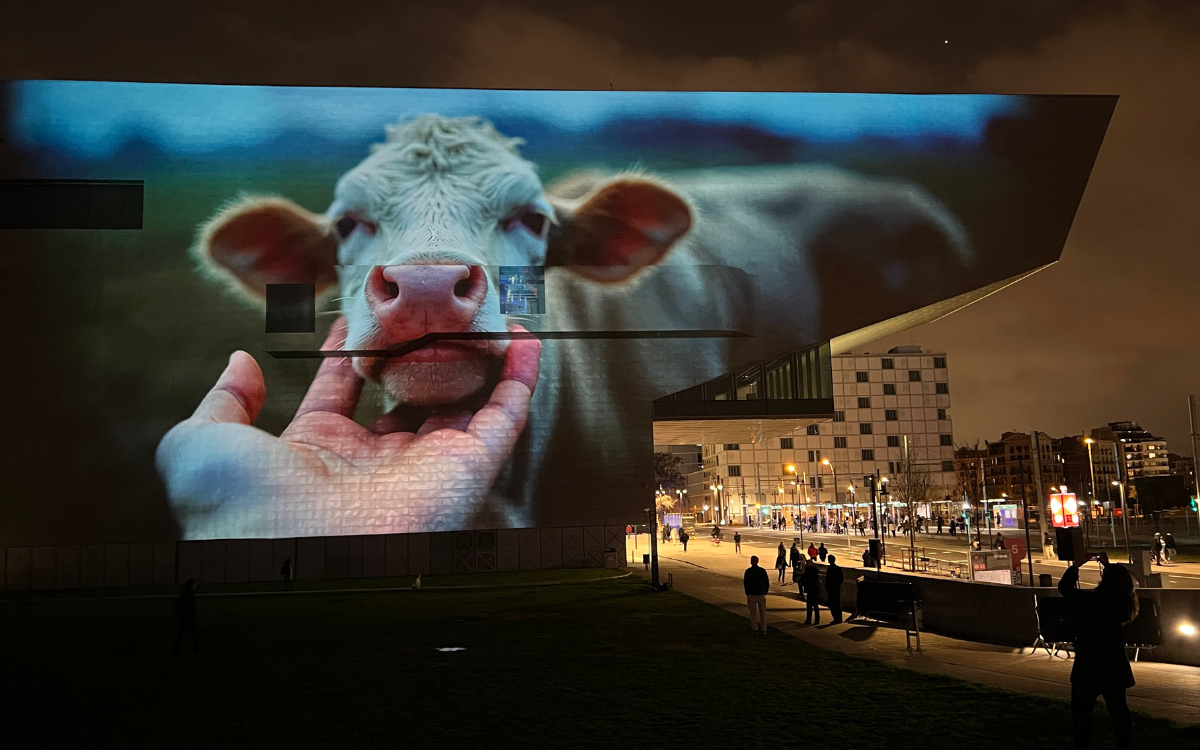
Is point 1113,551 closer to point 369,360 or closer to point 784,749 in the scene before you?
point 369,360

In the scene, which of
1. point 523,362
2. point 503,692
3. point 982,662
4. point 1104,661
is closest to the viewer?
→ point 1104,661

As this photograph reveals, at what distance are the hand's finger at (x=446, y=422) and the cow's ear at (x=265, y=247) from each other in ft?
27.4

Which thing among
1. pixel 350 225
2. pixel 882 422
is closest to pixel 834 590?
pixel 350 225

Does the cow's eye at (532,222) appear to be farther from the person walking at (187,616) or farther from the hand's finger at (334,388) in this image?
the person walking at (187,616)

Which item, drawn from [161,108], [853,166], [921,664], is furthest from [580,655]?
[161,108]

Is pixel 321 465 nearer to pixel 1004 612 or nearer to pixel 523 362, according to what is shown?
pixel 523 362

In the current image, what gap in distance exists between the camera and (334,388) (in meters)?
43.9

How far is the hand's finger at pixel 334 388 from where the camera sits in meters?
43.7

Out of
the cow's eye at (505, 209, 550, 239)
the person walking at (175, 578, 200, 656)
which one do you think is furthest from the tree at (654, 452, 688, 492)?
the person walking at (175, 578, 200, 656)

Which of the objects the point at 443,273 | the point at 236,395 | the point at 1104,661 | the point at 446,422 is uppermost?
the point at 443,273

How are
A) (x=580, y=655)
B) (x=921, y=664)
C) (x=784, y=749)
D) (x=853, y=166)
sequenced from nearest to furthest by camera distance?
(x=784, y=749)
(x=921, y=664)
(x=580, y=655)
(x=853, y=166)

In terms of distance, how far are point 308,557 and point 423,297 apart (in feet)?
44.5

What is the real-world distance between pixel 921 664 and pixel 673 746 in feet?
22.1

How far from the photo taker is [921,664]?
15.2 m
